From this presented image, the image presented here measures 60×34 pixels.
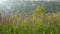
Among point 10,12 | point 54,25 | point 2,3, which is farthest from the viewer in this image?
point 2,3

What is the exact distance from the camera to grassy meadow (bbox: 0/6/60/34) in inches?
82.8

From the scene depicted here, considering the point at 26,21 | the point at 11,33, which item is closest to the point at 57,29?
the point at 26,21

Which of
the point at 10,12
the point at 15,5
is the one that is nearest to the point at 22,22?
the point at 10,12

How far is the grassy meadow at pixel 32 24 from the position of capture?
2.10m

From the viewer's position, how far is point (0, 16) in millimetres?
2330

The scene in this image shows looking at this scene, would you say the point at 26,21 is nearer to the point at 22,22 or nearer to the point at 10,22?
the point at 22,22

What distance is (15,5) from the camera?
2934 mm

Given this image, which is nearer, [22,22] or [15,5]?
[22,22]

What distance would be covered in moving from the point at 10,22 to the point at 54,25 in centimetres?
58

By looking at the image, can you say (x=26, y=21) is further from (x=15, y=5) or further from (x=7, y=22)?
(x=15, y=5)

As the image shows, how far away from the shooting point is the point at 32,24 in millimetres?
2242

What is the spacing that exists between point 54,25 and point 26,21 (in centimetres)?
39

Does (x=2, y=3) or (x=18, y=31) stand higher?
(x=2, y=3)

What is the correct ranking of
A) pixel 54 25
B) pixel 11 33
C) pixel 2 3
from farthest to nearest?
pixel 2 3, pixel 54 25, pixel 11 33
